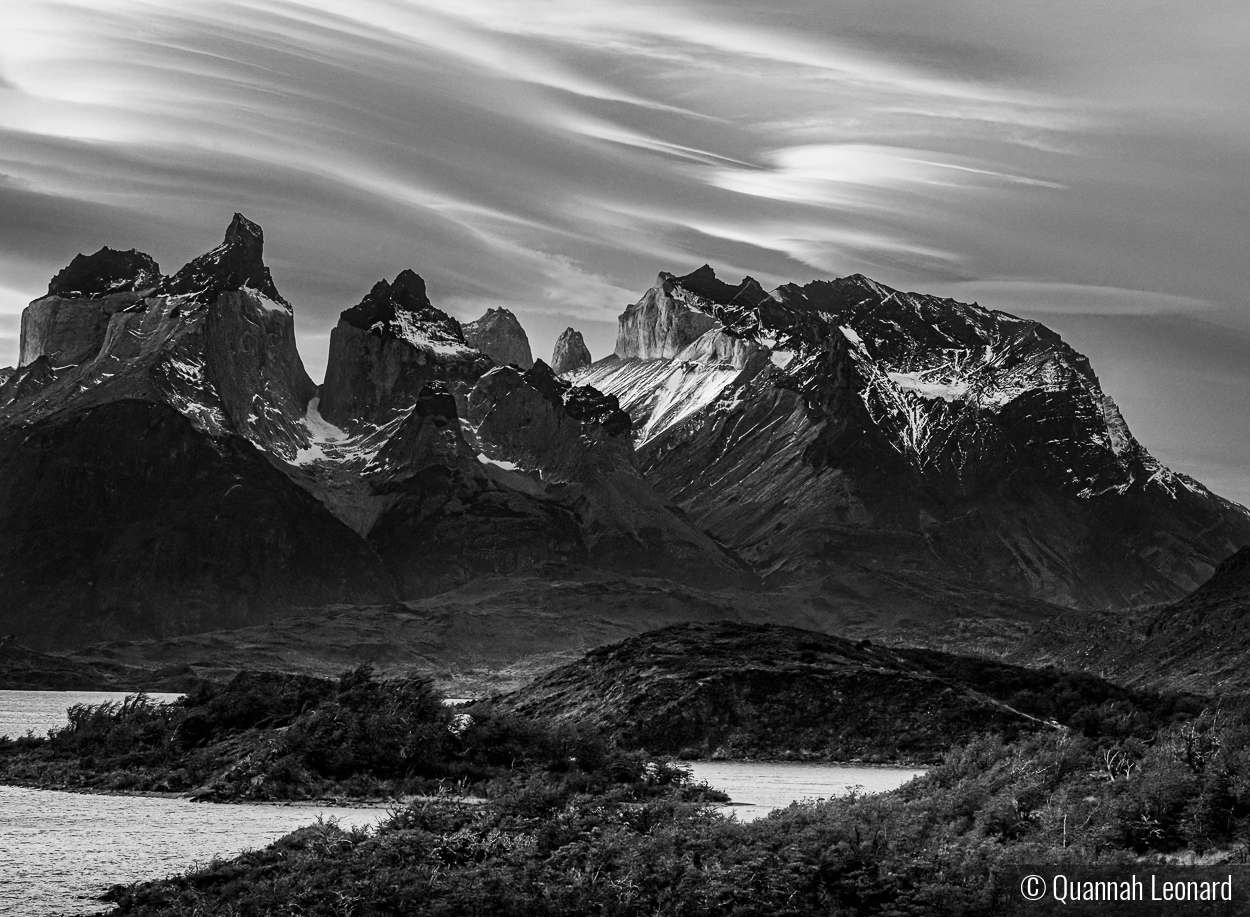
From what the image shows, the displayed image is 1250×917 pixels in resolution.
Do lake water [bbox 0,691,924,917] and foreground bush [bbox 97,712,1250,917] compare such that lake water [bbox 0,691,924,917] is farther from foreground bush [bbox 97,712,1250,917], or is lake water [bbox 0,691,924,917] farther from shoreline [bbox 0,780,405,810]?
foreground bush [bbox 97,712,1250,917]

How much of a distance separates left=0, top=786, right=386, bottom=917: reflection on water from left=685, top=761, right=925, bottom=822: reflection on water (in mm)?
15028

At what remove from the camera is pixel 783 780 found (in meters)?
77.6

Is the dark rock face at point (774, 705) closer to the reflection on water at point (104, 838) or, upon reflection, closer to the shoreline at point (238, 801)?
the shoreline at point (238, 801)

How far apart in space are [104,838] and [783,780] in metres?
35.7

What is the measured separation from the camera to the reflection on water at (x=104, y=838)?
133 feet

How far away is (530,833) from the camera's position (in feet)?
138

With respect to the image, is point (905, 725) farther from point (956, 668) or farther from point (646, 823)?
point (646, 823)

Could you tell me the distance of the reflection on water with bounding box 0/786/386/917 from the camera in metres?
40.6

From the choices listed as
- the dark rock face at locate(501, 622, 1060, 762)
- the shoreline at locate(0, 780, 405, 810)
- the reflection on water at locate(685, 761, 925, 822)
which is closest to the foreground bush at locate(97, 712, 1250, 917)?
the reflection on water at locate(685, 761, 925, 822)

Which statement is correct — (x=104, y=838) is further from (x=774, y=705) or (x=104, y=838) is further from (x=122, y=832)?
(x=774, y=705)

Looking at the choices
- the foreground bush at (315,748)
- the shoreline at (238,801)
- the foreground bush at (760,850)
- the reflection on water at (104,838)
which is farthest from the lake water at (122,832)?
the foreground bush at (315,748)

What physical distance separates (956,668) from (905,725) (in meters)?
18.6

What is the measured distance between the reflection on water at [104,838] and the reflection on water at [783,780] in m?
15.0

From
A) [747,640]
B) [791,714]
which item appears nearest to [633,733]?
[791,714]
